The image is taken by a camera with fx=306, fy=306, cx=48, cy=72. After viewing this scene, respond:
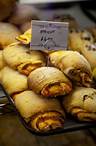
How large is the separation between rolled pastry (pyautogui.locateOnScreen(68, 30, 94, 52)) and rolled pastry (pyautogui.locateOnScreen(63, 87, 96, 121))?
254mm

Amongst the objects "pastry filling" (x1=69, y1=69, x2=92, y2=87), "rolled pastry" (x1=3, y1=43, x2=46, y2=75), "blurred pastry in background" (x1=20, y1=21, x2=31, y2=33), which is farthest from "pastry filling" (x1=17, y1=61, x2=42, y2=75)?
"blurred pastry in background" (x1=20, y1=21, x2=31, y2=33)

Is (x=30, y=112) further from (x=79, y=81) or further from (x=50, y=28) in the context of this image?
(x=50, y=28)

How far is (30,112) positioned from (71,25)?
52cm

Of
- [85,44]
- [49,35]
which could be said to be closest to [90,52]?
[85,44]

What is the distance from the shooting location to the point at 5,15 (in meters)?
1.14

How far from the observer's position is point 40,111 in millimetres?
776

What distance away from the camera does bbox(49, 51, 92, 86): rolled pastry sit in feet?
2.69

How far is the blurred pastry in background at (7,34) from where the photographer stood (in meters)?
1.04

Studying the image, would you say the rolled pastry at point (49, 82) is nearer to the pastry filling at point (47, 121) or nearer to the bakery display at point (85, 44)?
the pastry filling at point (47, 121)

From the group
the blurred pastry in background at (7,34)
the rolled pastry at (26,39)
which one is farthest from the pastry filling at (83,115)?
the blurred pastry in background at (7,34)

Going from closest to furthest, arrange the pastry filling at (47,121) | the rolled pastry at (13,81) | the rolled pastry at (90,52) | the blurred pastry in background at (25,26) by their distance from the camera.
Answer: the pastry filling at (47,121), the rolled pastry at (13,81), the rolled pastry at (90,52), the blurred pastry in background at (25,26)

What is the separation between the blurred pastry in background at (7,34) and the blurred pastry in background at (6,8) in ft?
0.13

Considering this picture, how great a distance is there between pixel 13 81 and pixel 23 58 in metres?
0.08

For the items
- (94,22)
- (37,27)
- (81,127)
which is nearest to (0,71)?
(37,27)
